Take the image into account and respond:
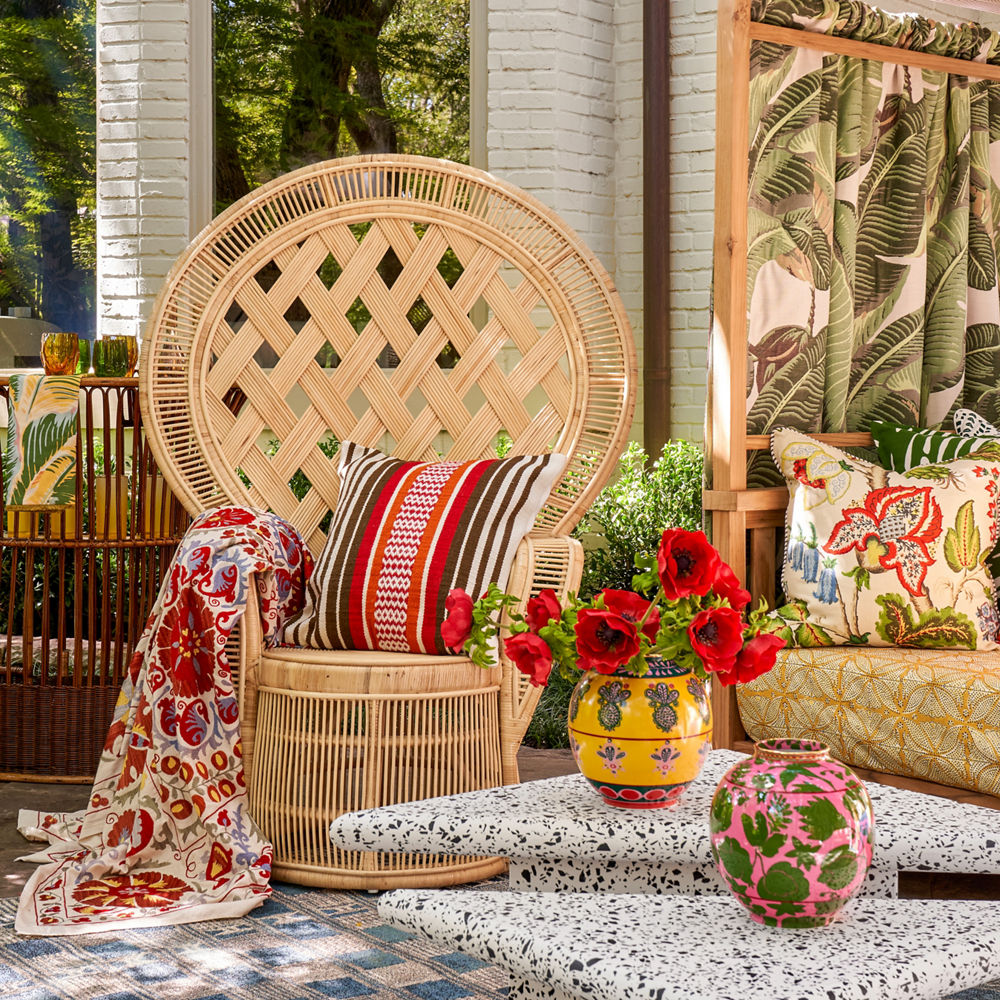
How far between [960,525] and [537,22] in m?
2.61

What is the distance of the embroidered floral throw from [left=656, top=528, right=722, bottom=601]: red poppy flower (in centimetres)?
102

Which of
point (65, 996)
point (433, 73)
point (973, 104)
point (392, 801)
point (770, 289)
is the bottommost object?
point (65, 996)

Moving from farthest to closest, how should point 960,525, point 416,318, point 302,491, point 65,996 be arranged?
point 416,318
point 302,491
point 960,525
point 65,996

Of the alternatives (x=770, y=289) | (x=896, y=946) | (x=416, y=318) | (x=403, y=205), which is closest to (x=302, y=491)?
(x=416, y=318)

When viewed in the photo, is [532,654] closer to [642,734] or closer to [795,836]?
[642,734]

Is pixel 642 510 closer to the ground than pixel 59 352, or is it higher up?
closer to the ground

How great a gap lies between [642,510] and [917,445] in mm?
1292

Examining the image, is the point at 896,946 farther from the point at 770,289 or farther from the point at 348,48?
the point at 348,48

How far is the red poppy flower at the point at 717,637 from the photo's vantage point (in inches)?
59.9

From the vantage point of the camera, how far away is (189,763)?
2.36m

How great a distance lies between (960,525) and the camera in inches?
97.8

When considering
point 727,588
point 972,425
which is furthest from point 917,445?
point 727,588

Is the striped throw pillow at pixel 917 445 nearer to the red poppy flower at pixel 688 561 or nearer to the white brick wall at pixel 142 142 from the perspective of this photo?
the red poppy flower at pixel 688 561

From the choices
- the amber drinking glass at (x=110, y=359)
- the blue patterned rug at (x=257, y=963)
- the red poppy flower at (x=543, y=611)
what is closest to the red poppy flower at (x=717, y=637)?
the red poppy flower at (x=543, y=611)
